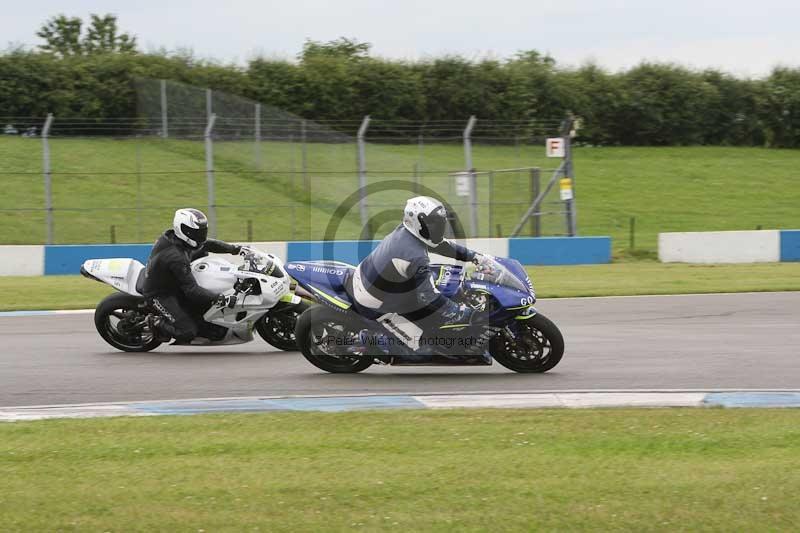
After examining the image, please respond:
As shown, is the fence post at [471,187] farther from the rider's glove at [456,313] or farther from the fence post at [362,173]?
the rider's glove at [456,313]

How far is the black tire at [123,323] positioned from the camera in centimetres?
1130

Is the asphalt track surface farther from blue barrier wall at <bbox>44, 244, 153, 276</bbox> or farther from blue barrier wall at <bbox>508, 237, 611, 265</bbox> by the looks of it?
blue barrier wall at <bbox>508, 237, 611, 265</bbox>

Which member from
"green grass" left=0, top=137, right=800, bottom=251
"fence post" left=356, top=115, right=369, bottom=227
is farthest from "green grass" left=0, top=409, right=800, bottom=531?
"green grass" left=0, top=137, right=800, bottom=251

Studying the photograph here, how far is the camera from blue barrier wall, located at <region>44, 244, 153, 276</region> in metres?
20.8

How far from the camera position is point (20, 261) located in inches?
811

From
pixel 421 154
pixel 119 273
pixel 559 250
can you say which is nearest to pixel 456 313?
pixel 119 273

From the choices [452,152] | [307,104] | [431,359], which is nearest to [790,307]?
[431,359]

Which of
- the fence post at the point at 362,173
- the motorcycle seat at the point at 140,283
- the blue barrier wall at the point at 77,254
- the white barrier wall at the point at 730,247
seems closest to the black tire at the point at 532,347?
the motorcycle seat at the point at 140,283

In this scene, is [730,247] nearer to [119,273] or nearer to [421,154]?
[421,154]

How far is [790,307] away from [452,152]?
11406 millimetres

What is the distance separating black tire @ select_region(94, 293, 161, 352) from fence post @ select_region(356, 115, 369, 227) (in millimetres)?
11201

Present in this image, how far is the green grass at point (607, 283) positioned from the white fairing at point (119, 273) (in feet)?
14.3

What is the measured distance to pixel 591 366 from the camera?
9.95 meters

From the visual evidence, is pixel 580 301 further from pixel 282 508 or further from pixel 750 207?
pixel 750 207
